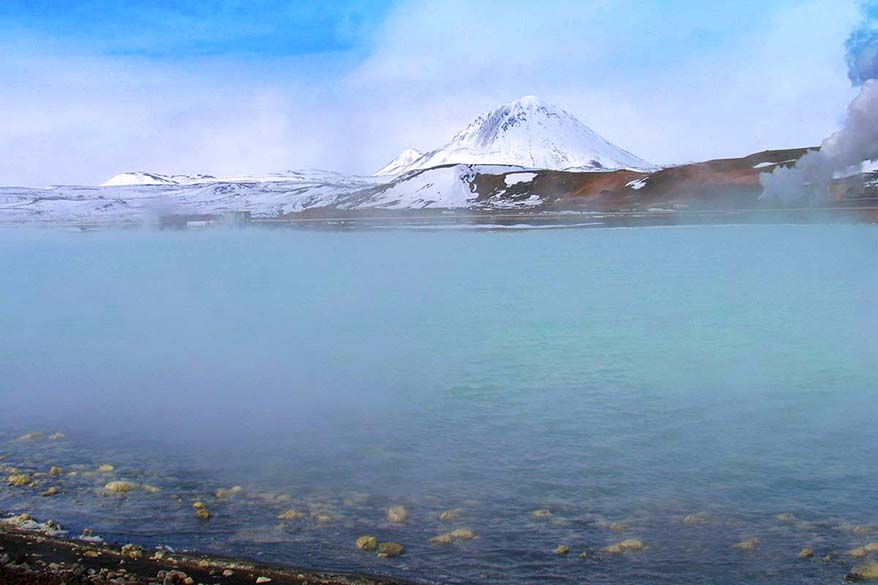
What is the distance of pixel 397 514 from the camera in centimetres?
761

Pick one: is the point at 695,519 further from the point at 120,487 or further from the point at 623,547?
the point at 120,487

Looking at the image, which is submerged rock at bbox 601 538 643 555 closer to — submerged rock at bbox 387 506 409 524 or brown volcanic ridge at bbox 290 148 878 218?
submerged rock at bbox 387 506 409 524

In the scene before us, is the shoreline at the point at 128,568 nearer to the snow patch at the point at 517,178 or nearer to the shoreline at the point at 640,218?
the shoreline at the point at 640,218

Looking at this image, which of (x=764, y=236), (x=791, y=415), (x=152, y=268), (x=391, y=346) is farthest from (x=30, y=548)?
(x=764, y=236)

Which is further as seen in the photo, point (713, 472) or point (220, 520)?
point (713, 472)

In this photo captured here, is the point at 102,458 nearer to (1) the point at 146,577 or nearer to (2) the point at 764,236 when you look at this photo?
(1) the point at 146,577

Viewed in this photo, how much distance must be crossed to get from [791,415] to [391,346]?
7834mm

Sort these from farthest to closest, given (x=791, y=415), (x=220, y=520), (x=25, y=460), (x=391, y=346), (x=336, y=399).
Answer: (x=391, y=346) < (x=336, y=399) < (x=791, y=415) < (x=25, y=460) < (x=220, y=520)

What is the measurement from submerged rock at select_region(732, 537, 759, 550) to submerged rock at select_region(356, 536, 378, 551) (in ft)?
8.99

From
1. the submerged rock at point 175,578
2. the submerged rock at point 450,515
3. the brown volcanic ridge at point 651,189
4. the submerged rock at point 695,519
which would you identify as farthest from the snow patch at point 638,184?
the submerged rock at point 175,578

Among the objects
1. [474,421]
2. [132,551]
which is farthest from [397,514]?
[474,421]

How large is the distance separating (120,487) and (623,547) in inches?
180

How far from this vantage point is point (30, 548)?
6.44 m

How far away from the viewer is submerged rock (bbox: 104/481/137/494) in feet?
27.0
